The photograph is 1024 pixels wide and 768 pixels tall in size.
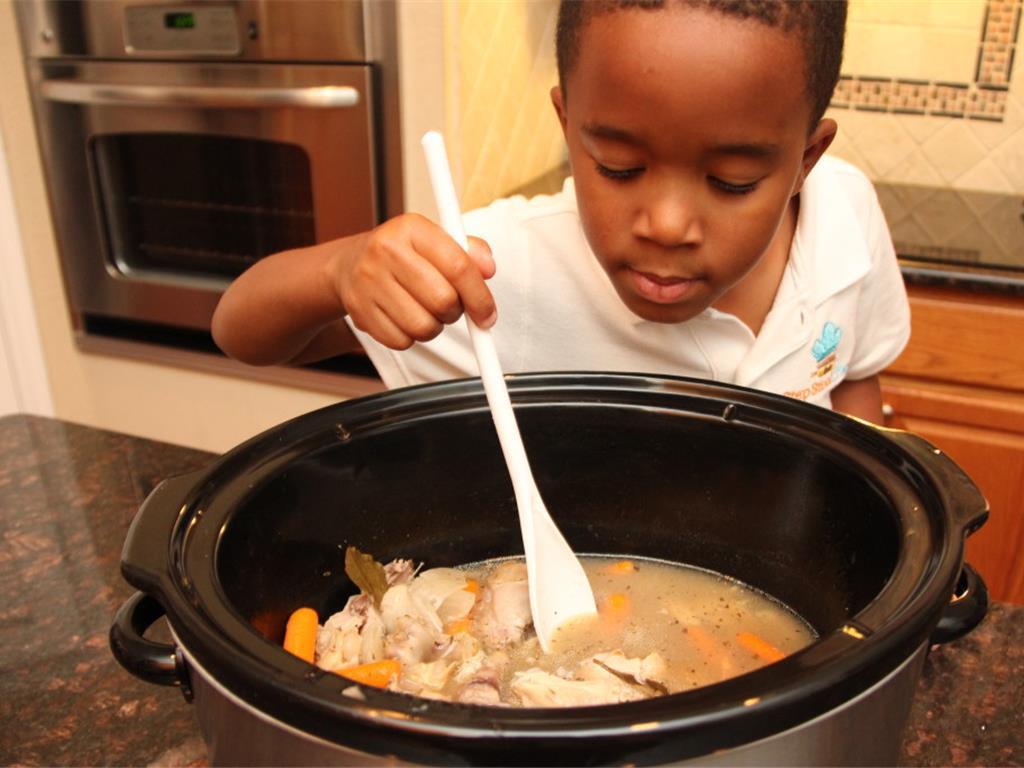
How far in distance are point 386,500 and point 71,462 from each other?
43 cm

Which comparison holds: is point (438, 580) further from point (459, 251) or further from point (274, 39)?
point (274, 39)

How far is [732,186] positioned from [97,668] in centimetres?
55

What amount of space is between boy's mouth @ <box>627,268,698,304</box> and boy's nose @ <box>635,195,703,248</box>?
0.17 feet

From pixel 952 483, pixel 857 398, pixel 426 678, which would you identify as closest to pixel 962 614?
pixel 952 483

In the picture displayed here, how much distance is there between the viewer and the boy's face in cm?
58

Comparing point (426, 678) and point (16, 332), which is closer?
point (426, 678)

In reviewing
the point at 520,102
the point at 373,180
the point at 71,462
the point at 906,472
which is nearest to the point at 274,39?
the point at 373,180

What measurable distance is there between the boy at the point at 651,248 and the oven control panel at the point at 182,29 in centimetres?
93

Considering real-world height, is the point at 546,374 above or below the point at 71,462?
above

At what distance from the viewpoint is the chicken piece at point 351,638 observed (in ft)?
1.96

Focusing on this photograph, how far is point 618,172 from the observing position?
0.65 meters

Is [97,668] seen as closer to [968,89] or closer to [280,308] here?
[280,308]

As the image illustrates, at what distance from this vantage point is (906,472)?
1.82 ft

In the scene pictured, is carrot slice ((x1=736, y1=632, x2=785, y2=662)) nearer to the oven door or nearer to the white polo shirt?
the white polo shirt
